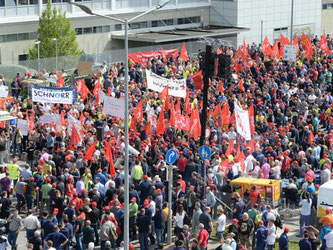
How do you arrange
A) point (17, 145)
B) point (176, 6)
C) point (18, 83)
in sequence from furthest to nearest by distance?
point (176, 6), point (18, 83), point (17, 145)

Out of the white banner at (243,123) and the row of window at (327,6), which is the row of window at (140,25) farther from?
the white banner at (243,123)

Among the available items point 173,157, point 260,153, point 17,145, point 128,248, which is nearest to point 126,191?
point 128,248

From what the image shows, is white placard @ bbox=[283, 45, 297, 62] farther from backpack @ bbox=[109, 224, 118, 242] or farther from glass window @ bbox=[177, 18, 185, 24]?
backpack @ bbox=[109, 224, 118, 242]

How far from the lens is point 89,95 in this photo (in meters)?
37.6

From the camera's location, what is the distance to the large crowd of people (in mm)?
22875

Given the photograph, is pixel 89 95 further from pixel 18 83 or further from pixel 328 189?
pixel 328 189

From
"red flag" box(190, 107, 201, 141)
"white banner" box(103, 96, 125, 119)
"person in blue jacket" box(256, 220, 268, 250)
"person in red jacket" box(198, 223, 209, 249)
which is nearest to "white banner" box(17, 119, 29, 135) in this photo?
"white banner" box(103, 96, 125, 119)

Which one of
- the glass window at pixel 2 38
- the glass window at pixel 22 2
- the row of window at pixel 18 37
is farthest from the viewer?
the glass window at pixel 22 2

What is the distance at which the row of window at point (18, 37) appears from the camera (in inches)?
2172

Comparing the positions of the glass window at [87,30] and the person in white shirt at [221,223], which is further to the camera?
the glass window at [87,30]

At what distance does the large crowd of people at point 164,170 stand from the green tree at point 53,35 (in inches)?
499

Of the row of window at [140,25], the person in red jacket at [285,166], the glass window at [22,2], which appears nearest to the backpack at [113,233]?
the person in red jacket at [285,166]

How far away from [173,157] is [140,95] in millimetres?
13466

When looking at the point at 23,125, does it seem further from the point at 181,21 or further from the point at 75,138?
the point at 181,21
